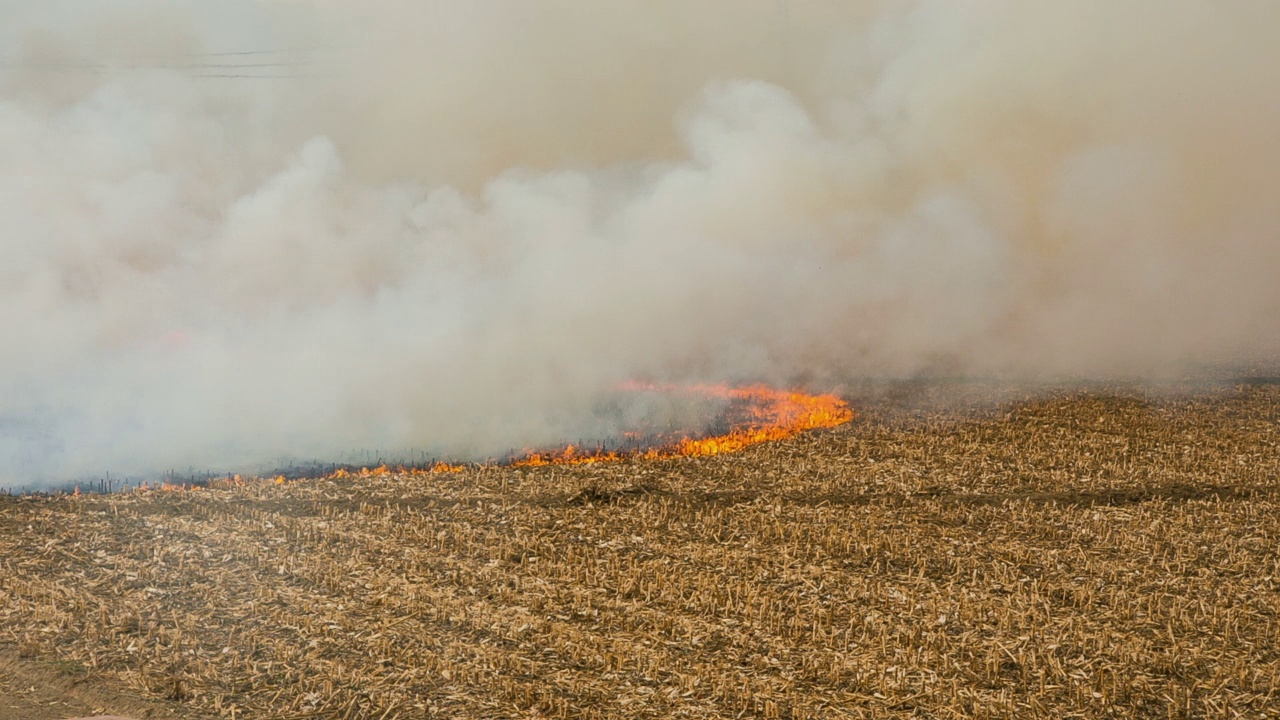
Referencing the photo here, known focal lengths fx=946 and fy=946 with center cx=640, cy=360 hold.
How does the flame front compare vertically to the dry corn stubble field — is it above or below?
above

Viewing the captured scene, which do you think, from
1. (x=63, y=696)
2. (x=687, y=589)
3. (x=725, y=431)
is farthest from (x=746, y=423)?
(x=63, y=696)

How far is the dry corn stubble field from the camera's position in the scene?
8711 mm

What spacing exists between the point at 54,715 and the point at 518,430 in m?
14.8

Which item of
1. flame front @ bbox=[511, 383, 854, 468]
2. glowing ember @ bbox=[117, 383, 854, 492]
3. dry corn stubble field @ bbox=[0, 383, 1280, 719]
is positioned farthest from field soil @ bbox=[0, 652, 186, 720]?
flame front @ bbox=[511, 383, 854, 468]

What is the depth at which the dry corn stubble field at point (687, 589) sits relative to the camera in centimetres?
871

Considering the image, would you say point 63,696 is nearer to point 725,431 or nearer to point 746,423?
point 725,431

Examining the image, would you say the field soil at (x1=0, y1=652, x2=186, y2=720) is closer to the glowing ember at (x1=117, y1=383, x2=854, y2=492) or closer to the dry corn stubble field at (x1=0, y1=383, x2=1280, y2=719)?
the dry corn stubble field at (x1=0, y1=383, x2=1280, y2=719)

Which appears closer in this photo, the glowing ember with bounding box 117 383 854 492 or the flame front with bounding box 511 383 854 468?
the glowing ember with bounding box 117 383 854 492

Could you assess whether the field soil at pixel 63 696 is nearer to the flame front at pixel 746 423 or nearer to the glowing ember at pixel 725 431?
the glowing ember at pixel 725 431

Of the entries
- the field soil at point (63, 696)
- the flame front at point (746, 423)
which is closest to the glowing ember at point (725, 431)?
the flame front at point (746, 423)

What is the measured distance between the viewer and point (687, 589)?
37.0 feet

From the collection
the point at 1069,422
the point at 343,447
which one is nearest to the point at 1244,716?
the point at 1069,422

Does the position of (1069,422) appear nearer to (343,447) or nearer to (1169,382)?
(1169,382)

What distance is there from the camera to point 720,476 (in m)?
16.5
